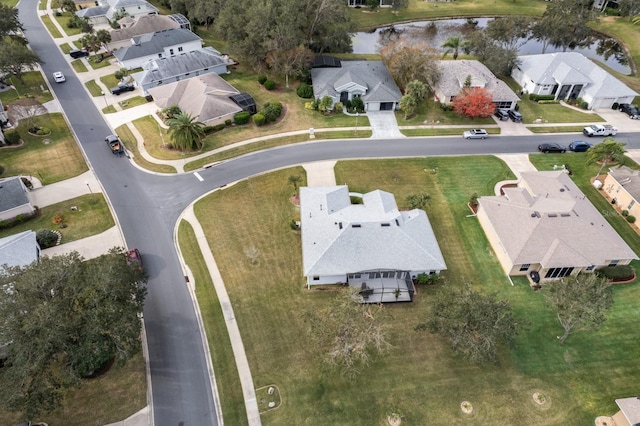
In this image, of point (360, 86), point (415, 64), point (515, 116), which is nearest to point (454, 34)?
point (415, 64)

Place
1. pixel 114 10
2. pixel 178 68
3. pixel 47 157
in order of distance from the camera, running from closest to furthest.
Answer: pixel 47 157, pixel 178 68, pixel 114 10

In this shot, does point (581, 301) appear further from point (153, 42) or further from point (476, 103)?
point (153, 42)

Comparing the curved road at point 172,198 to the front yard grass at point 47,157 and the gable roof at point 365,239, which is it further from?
the gable roof at point 365,239

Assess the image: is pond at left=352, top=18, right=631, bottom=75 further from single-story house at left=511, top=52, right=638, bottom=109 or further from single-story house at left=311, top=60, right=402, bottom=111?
single-story house at left=311, top=60, right=402, bottom=111

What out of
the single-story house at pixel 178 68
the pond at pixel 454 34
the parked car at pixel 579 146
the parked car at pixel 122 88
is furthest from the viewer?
the pond at pixel 454 34

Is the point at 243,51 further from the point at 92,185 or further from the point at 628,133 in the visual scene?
the point at 628,133

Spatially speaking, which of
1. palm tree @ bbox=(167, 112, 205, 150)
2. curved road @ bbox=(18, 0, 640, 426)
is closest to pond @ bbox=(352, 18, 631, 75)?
curved road @ bbox=(18, 0, 640, 426)

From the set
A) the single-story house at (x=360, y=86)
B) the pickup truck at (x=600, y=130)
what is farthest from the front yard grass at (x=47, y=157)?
the pickup truck at (x=600, y=130)
